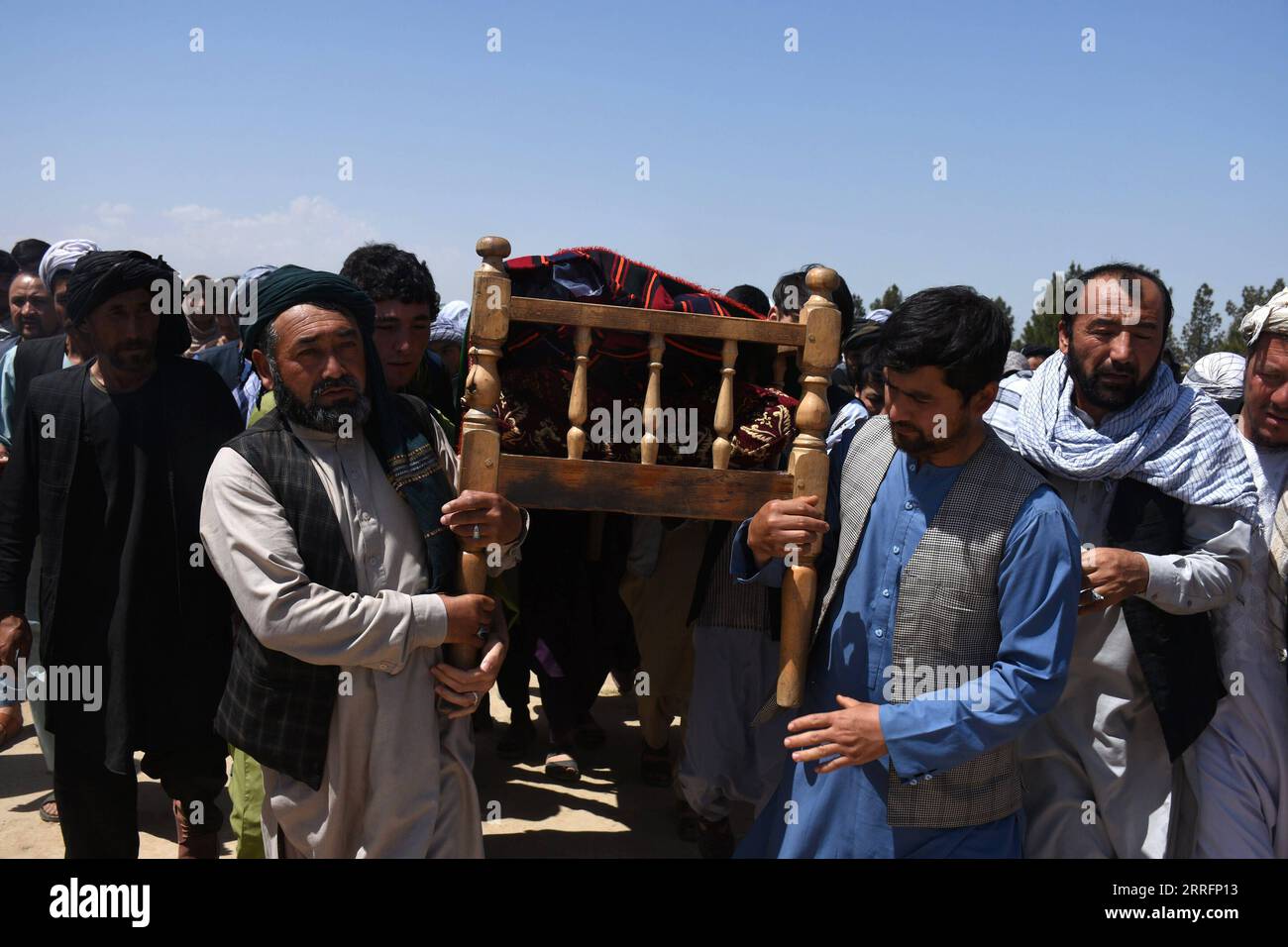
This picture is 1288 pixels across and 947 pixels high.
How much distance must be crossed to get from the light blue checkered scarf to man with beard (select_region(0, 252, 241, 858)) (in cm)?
Result: 276

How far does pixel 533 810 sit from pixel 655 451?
8.55 feet

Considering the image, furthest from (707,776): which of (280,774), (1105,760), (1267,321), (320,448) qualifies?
(1267,321)

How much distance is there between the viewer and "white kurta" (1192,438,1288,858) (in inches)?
125

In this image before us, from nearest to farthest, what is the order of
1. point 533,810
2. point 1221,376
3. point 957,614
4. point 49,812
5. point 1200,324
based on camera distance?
point 957,614
point 49,812
point 533,810
point 1221,376
point 1200,324

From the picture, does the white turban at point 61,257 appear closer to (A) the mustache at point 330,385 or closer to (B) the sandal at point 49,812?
(B) the sandal at point 49,812

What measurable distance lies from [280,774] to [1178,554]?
8.53ft

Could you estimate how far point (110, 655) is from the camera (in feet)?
11.2

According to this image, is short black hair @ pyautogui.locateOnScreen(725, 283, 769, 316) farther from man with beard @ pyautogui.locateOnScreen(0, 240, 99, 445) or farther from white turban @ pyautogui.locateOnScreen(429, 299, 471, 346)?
man with beard @ pyautogui.locateOnScreen(0, 240, 99, 445)

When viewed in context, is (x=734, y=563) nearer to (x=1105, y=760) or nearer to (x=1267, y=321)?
(x=1105, y=760)

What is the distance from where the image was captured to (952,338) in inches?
98.4

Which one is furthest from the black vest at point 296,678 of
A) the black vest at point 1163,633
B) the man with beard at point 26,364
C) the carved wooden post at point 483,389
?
the man with beard at point 26,364

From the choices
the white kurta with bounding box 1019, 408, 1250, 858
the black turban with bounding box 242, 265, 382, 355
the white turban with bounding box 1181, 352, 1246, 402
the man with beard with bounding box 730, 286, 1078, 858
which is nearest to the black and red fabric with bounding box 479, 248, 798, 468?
the man with beard with bounding box 730, 286, 1078, 858

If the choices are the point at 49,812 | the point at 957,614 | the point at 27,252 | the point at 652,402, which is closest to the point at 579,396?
the point at 652,402

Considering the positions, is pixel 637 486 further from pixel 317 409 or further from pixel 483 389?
pixel 317 409
